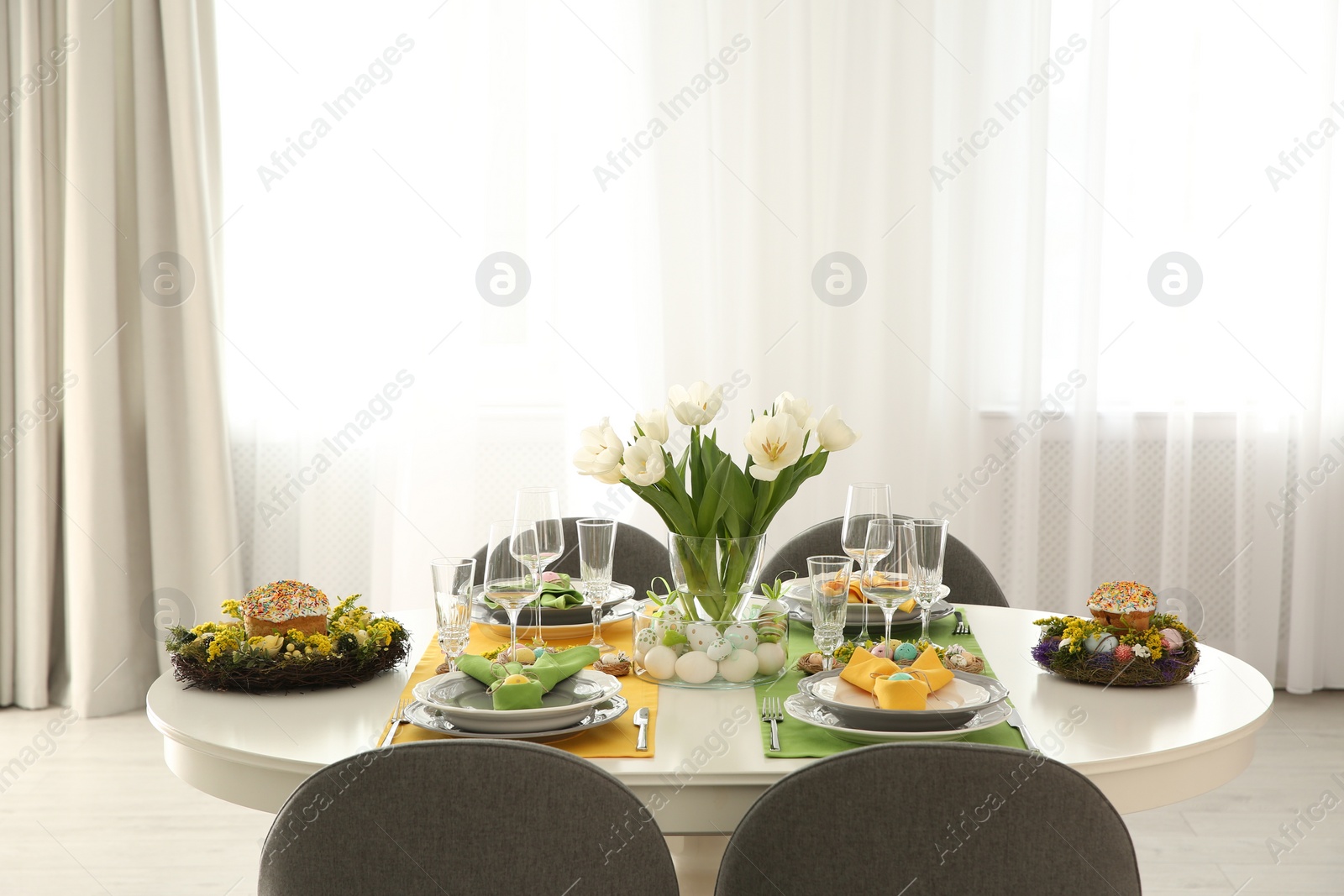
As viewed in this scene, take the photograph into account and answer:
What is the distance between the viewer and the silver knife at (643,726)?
4.01 ft

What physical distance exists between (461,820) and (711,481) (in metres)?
0.69

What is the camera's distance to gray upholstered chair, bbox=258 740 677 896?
946 mm

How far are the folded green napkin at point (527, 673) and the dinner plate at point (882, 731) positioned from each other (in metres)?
0.26

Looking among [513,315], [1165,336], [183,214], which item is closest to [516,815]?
[513,315]

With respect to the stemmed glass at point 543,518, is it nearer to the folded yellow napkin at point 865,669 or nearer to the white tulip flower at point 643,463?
the white tulip flower at point 643,463

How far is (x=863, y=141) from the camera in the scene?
3.30 meters

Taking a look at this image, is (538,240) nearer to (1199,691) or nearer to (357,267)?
(357,267)

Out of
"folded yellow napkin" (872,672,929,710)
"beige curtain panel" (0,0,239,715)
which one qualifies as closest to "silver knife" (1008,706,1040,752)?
"folded yellow napkin" (872,672,929,710)

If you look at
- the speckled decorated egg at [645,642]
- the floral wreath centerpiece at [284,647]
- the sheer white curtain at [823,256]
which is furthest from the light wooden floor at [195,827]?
the speckled decorated egg at [645,642]

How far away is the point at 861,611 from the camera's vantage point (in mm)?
1711

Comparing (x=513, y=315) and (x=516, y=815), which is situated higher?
(x=513, y=315)

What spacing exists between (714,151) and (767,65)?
29cm

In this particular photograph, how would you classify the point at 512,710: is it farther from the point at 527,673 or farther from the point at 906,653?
the point at 906,653

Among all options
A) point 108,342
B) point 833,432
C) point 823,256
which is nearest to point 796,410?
point 833,432
